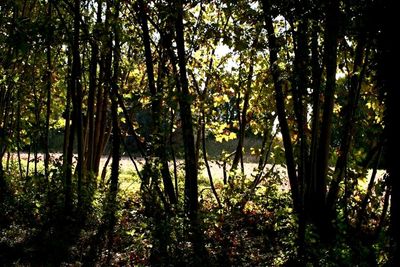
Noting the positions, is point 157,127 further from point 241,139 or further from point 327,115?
point 241,139

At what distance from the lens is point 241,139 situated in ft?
27.2

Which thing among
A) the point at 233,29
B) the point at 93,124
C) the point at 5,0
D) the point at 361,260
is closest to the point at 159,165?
the point at 233,29

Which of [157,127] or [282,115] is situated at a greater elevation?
[282,115]

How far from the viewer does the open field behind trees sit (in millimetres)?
4453

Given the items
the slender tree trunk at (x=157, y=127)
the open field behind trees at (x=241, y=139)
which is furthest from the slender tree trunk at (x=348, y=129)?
the slender tree trunk at (x=157, y=127)

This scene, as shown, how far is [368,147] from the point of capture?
5.86m

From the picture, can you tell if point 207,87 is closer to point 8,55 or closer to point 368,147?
point 368,147

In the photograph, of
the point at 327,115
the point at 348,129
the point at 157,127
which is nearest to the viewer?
the point at 327,115

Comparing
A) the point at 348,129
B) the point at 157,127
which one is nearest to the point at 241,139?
the point at 157,127

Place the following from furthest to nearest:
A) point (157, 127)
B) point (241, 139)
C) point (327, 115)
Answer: point (241, 139), point (157, 127), point (327, 115)

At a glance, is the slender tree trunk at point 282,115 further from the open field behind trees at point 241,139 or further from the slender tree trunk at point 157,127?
the slender tree trunk at point 157,127

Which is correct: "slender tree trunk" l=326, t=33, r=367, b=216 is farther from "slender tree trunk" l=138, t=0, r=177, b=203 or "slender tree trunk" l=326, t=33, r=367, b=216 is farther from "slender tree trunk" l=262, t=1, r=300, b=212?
"slender tree trunk" l=138, t=0, r=177, b=203

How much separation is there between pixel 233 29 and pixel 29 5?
17.7 ft

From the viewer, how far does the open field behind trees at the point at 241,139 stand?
4453 millimetres
